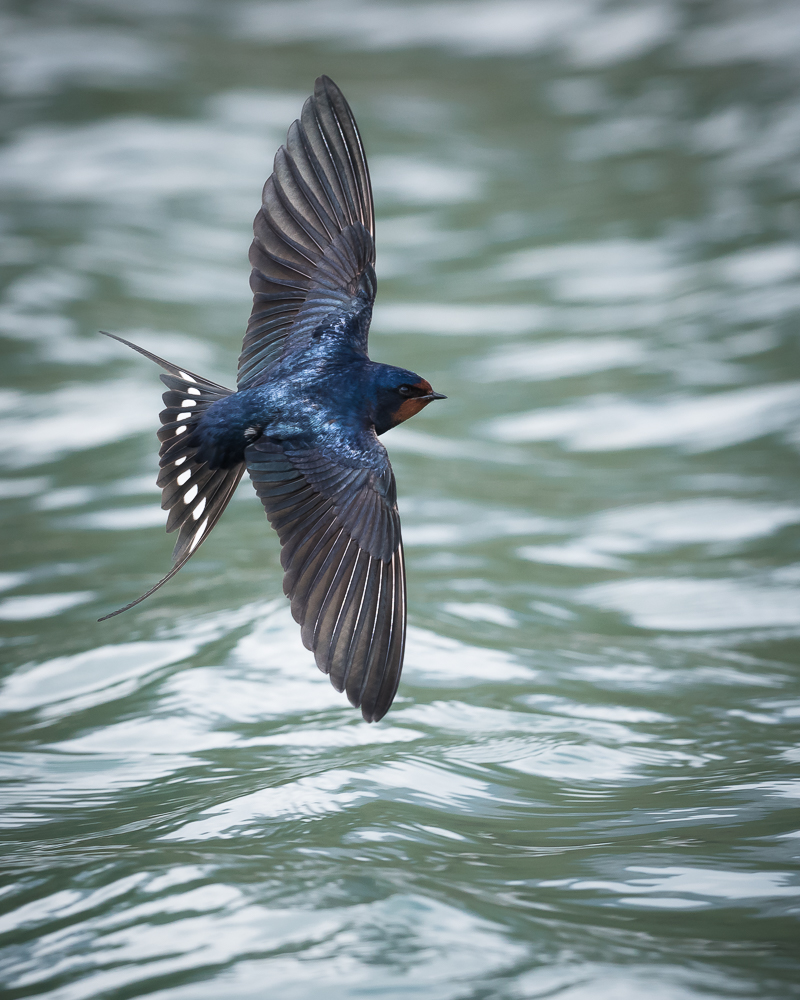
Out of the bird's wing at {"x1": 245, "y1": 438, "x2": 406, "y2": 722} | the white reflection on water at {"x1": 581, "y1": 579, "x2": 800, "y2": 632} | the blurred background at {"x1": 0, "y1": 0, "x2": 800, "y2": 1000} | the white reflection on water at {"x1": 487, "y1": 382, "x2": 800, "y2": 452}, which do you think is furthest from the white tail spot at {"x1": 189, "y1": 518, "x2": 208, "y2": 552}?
the white reflection on water at {"x1": 487, "y1": 382, "x2": 800, "y2": 452}

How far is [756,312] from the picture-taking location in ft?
23.3

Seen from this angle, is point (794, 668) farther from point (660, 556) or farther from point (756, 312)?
point (756, 312)

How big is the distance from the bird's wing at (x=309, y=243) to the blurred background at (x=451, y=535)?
1.12m

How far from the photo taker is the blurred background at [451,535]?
91.9 inches

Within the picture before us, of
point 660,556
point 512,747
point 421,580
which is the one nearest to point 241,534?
point 421,580

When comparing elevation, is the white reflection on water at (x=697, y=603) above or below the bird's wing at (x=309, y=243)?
below

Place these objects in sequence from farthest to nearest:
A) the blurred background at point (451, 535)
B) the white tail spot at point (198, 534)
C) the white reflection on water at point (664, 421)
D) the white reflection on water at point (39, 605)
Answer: the white reflection on water at point (664, 421) → the white reflection on water at point (39, 605) → the white tail spot at point (198, 534) → the blurred background at point (451, 535)

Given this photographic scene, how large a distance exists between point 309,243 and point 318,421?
0.55m

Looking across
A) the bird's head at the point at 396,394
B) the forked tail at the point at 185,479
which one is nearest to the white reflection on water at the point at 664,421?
the bird's head at the point at 396,394

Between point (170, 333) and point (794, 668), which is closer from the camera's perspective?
point (794, 668)

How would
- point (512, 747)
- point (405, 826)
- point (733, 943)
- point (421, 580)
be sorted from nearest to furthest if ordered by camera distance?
point (733, 943) → point (405, 826) → point (512, 747) → point (421, 580)

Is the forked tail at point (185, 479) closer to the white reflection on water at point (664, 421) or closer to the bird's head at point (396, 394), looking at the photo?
the bird's head at point (396, 394)

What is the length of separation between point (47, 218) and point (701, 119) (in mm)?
5109

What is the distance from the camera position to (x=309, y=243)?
3.00 meters
